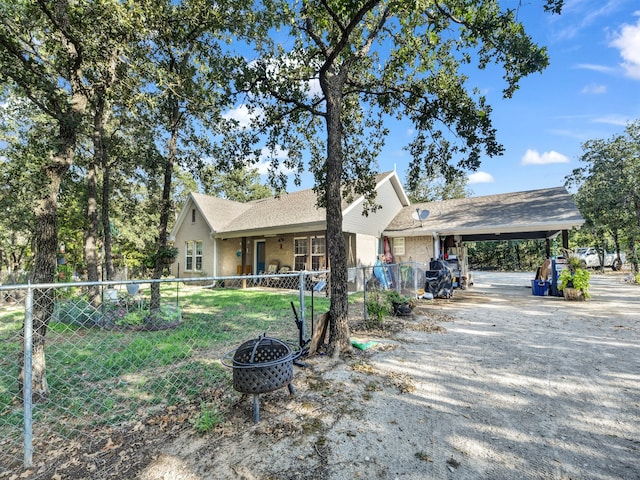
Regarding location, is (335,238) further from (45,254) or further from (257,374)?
(45,254)

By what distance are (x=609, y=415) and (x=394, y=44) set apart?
6.74m

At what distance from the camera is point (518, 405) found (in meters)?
3.22

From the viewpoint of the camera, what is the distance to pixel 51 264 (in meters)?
3.58

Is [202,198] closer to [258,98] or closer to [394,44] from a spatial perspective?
[258,98]

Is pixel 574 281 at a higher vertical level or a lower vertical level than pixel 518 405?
higher

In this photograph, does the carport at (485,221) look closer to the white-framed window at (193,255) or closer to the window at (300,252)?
the window at (300,252)

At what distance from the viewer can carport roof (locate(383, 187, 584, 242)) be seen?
37.3 ft

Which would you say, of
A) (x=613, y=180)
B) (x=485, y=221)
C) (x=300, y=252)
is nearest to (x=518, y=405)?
(x=485, y=221)

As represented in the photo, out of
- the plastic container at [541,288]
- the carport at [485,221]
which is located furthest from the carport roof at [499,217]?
the plastic container at [541,288]

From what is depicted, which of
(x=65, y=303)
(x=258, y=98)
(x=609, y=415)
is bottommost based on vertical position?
(x=609, y=415)

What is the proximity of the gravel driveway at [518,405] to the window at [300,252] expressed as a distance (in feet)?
29.5

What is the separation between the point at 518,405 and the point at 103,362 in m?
5.62

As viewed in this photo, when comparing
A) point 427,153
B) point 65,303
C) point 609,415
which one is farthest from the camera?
point 65,303

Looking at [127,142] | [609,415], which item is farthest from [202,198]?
[609,415]
